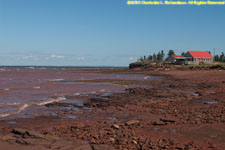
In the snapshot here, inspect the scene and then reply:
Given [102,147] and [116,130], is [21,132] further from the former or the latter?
[116,130]

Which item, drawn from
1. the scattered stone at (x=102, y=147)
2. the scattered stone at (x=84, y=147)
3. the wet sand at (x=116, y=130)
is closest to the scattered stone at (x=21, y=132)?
the wet sand at (x=116, y=130)

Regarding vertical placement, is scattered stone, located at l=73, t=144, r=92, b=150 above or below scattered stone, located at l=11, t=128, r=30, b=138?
below

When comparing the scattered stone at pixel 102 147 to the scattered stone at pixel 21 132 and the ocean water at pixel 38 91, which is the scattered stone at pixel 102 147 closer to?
the scattered stone at pixel 21 132

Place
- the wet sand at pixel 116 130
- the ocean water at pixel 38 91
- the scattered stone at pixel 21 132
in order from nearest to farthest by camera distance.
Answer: the wet sand at pixel 116 130
the scattered stone at pixel 21 132
the ocean water at pixel 38 91

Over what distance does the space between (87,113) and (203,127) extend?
645 centimetres

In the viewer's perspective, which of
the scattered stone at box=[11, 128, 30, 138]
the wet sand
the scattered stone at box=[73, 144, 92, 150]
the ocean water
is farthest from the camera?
the ocean water

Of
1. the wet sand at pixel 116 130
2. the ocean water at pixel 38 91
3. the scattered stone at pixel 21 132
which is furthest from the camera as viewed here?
the ocean water at pixel 38 91

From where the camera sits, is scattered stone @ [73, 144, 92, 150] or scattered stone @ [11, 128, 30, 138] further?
scattered stone @ [11, 128, 30, 138]

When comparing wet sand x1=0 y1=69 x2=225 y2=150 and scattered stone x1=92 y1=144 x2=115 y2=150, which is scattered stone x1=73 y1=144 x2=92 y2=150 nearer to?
wet sand x1=0 y1=69 x2=225 y2=150

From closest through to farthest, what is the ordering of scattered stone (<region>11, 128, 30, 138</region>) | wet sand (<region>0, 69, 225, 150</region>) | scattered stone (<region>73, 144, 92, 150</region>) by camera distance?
scattered stone (<region>73, 144, 92, 150</region>) < wet sand (<region>0, 69, 225, 150</region>) < scattered stone (<region>11, 128, 30, 138</region>)

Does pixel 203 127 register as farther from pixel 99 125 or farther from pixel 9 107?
pixel 9 107

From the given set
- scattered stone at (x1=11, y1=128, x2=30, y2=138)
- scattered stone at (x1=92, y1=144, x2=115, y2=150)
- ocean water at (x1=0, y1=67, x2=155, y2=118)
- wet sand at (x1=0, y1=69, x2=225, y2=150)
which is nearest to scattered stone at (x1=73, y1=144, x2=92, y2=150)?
wet sand at (x1=0, y1=69, x2=225, y2=150)

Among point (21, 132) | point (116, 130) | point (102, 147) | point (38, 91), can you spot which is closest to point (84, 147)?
point (102, 147)

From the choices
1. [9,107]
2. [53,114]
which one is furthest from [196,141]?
[9,107]
